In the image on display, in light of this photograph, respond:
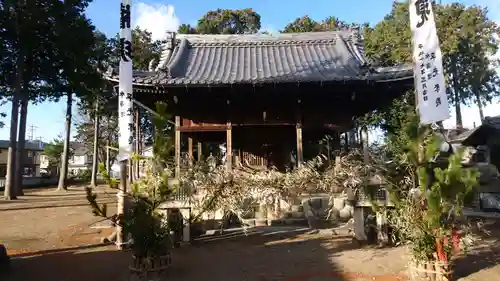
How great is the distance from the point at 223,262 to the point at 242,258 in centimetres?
46

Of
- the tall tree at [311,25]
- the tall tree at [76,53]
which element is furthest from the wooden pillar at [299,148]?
the tall tree at [311,25]

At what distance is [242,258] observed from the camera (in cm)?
740

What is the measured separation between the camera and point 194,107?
12.9 metres

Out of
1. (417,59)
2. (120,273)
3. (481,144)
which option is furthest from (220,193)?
(481,144)

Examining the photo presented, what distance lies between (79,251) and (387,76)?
9.37 m

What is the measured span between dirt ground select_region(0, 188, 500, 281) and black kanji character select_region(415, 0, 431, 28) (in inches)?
180

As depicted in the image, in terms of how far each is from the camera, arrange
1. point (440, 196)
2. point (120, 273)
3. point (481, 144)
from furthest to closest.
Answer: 1. point (481, 144)
2. point (120, 273)
3. point (440, 196)

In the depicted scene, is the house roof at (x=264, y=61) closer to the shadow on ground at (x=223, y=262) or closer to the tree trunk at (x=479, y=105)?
the shadow on ground at (x=223, y=262)

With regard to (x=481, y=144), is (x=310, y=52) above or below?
above

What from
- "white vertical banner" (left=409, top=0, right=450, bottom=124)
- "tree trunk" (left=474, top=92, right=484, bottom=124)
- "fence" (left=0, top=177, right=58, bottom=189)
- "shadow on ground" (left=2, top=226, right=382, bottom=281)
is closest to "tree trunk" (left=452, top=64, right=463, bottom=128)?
"tree trunk" (left=474, top=92, right=484, bottom=124)

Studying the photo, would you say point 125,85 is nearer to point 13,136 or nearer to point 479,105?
point 13,136

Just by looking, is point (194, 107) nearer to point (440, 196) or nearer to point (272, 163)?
point (272, 163)

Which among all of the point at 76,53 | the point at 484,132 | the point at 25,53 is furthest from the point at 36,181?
the point at 484,132

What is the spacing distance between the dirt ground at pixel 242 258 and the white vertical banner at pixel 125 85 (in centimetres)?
249
